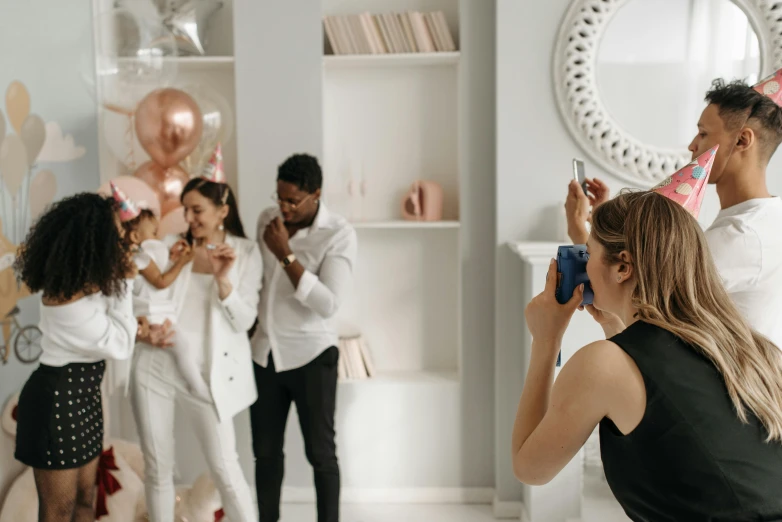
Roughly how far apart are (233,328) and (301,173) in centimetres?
56

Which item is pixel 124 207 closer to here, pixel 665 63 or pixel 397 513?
pixel 397 513

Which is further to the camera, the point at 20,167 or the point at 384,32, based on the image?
the point at 384,32

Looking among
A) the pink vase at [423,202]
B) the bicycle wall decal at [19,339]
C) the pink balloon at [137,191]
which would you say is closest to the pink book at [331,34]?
the pink vase at [423,202]

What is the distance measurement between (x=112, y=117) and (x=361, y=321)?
4.44 feet

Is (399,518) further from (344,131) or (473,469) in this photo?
(344,131)

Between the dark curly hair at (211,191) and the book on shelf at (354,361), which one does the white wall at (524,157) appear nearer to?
the book on shelf at (354,361)

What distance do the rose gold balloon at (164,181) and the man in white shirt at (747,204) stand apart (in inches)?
73.0

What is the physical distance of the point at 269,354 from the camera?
8.39 feet

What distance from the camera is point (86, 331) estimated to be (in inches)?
81.4

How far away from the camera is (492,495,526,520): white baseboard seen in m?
3.08

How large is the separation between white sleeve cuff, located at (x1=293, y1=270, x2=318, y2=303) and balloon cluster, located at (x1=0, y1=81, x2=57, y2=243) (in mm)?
1026

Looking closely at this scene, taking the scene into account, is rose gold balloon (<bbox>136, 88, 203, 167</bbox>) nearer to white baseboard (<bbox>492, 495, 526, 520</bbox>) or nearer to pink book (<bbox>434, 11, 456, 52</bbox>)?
pink book (<bbox>434, 11, 456, 52</bbox>)

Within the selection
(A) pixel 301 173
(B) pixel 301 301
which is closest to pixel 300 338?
(B) pixel 301 301

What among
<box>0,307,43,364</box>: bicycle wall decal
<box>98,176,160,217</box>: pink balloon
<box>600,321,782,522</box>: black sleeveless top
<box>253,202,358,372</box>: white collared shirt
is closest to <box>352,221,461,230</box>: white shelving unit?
<box>253,202,358,372</box>: white collared shirt
